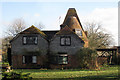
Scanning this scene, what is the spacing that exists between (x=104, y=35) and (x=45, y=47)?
96.8 ft

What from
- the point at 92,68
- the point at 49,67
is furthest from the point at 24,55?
the point at 92,68

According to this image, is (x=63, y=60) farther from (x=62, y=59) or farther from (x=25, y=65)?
(x=25, y=65)

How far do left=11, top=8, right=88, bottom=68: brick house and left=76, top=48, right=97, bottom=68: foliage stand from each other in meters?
1.85

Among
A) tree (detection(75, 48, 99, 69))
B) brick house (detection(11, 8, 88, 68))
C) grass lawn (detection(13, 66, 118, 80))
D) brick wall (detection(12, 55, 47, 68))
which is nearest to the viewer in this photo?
grass lawn (detection(13, 66, 118, 80))

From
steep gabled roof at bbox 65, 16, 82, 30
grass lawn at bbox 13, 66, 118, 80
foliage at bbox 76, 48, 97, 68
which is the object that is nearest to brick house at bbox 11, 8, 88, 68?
foliage at bbox 76, 48, 97, 68

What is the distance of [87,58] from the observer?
30.3 meters

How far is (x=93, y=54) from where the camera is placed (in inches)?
1179

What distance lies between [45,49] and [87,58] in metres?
8.07

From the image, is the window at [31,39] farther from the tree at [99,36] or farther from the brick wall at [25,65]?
the tree at [99,36]

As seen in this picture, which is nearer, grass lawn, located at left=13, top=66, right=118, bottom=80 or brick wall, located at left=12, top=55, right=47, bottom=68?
grass lawn, located at left=13, top=66, right=118, bottom=80

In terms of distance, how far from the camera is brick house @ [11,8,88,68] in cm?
3300

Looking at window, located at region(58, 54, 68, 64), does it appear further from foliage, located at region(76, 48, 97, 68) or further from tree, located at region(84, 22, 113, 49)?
tree, located at region(84, 22, 113, 49)

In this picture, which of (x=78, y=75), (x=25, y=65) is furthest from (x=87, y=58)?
(x=25, y=65)

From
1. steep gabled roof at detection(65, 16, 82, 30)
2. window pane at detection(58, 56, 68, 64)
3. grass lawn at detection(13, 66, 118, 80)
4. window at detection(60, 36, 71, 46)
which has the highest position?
Result: steep gabled roof at detection(65, 16, 82, 30)
